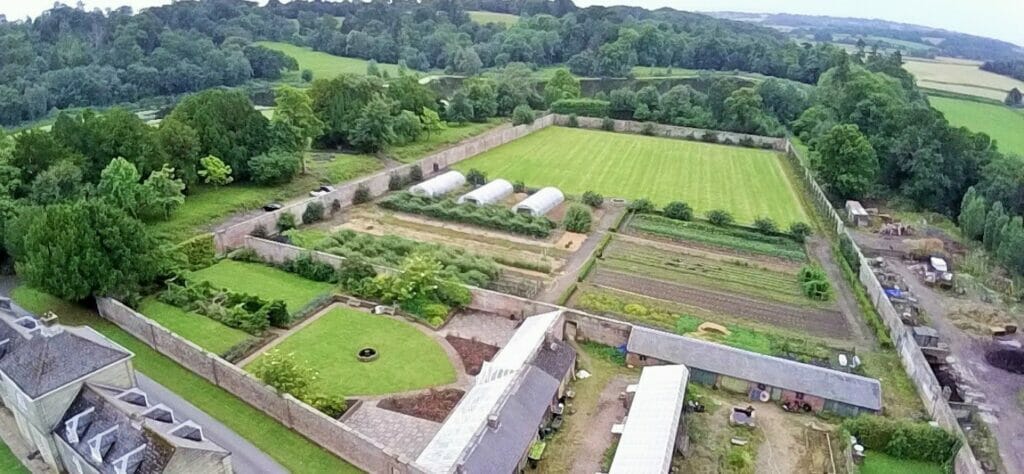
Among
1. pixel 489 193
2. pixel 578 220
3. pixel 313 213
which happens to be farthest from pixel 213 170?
pixel 578 220

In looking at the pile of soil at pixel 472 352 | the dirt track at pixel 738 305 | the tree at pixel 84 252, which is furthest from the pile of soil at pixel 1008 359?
the tree at pixel 84 252

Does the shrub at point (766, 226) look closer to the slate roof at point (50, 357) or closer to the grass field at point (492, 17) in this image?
the slate roof at point (50, 357)

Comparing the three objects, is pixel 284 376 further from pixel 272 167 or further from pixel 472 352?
pixel 272 167

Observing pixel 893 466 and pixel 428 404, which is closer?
pixel 893 466

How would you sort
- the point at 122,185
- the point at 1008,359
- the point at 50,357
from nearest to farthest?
1. the point at 50,357
2. the point at 1008,359
3. the point at 122,185

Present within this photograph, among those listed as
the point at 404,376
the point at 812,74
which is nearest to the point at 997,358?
the point at 404,376

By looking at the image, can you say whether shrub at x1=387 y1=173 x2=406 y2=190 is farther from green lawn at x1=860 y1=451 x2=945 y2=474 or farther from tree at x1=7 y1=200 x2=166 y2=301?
green lawn at x1=860 y1=451 x2=945 y2=474
